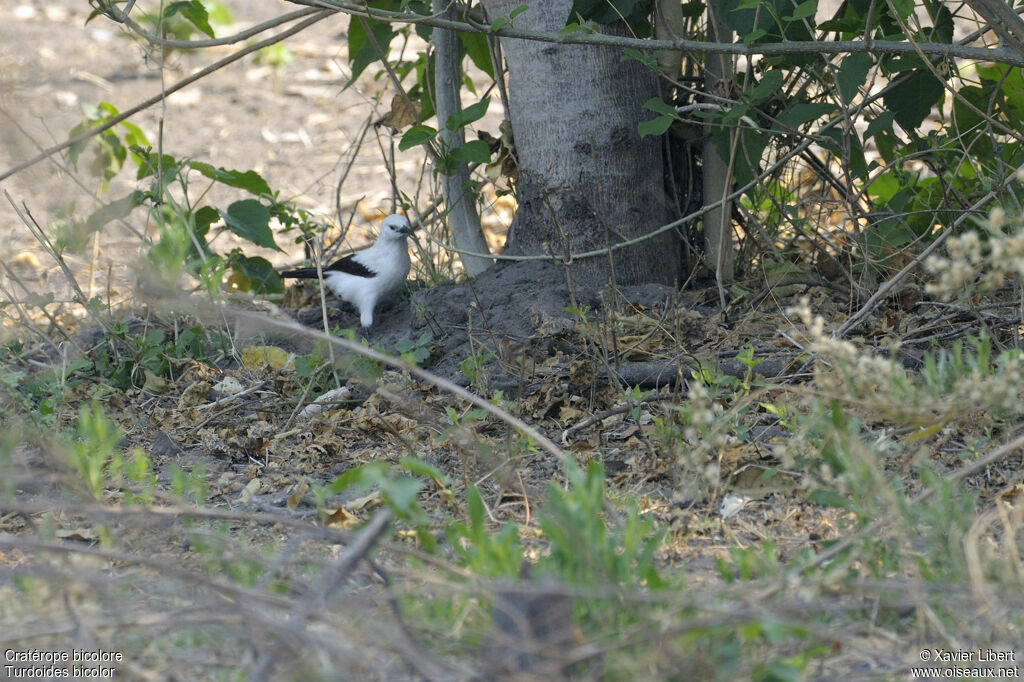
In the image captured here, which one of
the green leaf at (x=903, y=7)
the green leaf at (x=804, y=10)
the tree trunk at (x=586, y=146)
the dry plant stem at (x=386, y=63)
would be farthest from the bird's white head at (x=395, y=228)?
the green leaf at (x=903, y=7)

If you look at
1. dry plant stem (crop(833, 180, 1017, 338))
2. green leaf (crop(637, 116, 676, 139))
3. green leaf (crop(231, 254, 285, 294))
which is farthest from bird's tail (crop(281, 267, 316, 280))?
dry plant stem (crop(833, 180, 1017, 338))

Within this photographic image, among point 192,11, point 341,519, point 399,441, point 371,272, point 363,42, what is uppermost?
point 192,11

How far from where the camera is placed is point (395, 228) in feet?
16.7

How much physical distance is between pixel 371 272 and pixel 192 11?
55.1 inches

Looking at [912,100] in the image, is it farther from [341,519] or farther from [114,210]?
[114,210]

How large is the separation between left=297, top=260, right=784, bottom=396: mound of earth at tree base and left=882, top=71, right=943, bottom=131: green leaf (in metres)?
0.95

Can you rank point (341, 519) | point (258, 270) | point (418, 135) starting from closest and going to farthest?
1. point (341, 519)
2. point (418, 135)
3. point (258, 270)

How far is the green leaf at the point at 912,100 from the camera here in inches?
140

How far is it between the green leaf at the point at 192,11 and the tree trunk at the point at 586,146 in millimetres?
1118

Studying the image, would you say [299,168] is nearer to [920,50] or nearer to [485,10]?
[485,10]

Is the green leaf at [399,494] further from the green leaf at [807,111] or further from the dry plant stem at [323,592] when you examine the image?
the green leaf at [807,111]

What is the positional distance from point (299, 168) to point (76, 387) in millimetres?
3813

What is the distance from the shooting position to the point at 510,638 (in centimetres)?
161

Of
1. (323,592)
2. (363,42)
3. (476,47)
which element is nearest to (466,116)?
(476,47)
